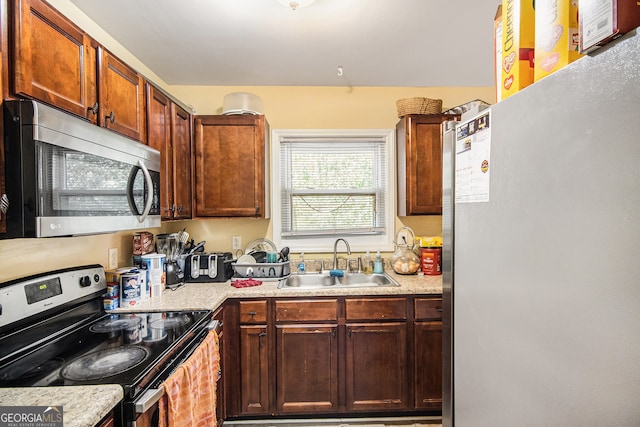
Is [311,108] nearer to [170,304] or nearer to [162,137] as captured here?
[162,137]

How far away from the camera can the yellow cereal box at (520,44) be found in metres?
0.73

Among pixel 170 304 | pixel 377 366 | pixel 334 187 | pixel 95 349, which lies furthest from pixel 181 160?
pixel 377 366

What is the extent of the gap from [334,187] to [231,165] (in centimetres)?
89

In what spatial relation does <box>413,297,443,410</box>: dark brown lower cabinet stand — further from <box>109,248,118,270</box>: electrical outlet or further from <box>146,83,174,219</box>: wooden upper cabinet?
<box>109,248,118,270</box>: electrical outlet

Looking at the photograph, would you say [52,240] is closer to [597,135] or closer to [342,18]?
[342,18]

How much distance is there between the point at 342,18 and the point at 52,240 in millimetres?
1853

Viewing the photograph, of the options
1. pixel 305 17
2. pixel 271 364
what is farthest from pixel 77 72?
pixel 271 364

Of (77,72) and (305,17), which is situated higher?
(305,17)

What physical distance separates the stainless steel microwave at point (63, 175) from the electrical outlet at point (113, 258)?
0.70 metres

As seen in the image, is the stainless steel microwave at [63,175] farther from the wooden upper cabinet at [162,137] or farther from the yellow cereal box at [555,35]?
the yellow cereal box at [555,35]

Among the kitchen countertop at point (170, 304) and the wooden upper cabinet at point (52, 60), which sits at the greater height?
the wooden upper cabinet at point (52, 60)

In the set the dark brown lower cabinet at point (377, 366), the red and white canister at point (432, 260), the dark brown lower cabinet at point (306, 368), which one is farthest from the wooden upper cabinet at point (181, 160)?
the red and white canister at point (432, 260)

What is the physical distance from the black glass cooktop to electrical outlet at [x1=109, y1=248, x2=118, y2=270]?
1.30 ft

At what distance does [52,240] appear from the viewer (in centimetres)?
153
